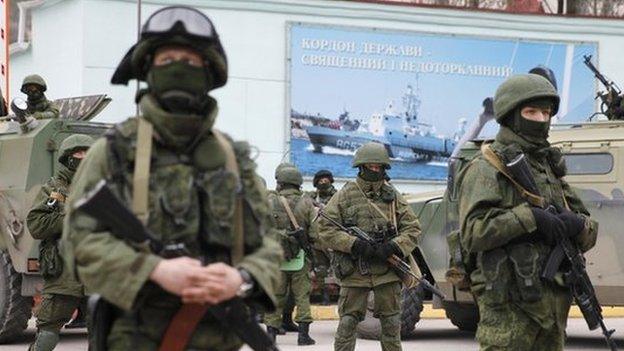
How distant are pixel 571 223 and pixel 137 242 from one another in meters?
3.01

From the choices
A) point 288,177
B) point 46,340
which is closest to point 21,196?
point 288,177

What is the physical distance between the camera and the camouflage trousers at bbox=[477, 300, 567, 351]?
21.5 ft

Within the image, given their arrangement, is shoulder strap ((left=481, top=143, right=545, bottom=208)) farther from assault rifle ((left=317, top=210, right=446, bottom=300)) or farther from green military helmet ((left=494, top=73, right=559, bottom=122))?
assault rifle ((left=317, top=210, right=446, bottom=300))

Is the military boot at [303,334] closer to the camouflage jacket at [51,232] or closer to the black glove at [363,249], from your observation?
the black glove at [363,249]

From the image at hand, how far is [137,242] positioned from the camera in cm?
423

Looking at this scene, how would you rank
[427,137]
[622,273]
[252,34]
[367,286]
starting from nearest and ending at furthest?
[367,286] < [622,273] < [252,34] < [427,137]

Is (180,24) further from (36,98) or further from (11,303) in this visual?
(36,98)

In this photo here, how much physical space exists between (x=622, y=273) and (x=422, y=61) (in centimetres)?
803

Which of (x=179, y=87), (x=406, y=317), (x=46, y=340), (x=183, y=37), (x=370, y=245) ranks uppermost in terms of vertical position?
(x=183, y=37)

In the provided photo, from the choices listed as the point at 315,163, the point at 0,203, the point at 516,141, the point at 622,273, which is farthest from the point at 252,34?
the point at 516,141

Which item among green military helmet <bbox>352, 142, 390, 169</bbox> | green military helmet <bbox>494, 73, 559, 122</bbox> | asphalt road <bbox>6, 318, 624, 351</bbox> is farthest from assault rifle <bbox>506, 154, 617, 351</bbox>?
asphalt road <bbox>6, 318, 624, 351</bbox>

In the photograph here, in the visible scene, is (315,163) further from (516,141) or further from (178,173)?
(178,173)

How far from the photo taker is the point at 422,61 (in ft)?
64.8

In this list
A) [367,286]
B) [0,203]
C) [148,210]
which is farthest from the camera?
[0,203]
